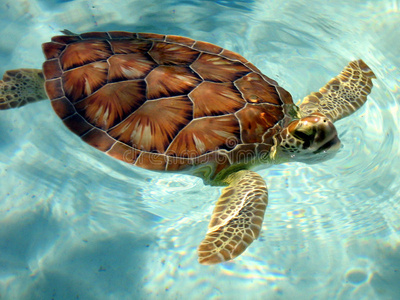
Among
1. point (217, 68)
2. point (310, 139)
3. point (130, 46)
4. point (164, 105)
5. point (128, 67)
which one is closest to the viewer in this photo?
point (310, 139)

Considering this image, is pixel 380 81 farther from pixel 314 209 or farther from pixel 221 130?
pixel 221 130

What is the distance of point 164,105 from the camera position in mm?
3049

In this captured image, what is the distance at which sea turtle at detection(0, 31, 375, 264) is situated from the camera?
290 cm

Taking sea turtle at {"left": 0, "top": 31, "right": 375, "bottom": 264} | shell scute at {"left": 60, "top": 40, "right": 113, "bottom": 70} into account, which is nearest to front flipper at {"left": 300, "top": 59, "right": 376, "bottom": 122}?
sea turtle at {"left": 0, "top": 31, "right": 375, "bottom": 264}

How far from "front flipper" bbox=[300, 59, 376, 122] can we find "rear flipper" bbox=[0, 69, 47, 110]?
306cm

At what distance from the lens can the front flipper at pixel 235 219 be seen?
254cm

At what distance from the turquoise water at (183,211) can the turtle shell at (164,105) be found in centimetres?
51

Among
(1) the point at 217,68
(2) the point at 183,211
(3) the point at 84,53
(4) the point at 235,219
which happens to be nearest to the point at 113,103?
(3) the point at 84,53

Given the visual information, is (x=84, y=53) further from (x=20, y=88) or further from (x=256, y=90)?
(x=256, y=90)

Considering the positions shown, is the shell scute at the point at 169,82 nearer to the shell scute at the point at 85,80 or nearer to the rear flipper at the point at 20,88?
the shell scute at the point at 85,80

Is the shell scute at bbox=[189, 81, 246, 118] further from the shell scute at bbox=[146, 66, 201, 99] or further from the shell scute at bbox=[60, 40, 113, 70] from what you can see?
the shell scute at bbox=[60, 40, 113, 70]

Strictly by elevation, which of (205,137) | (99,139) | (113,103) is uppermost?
(205,137)

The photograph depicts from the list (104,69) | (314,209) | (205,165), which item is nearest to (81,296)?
(205,165)

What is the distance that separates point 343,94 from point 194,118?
1.97 m
